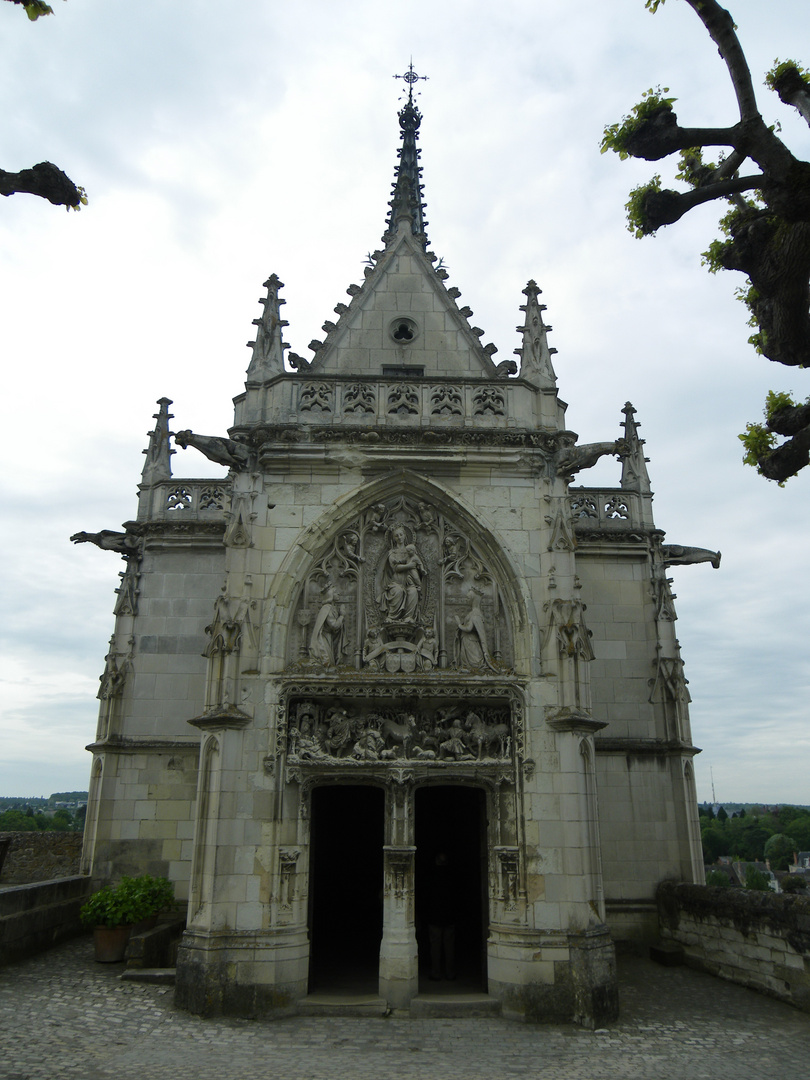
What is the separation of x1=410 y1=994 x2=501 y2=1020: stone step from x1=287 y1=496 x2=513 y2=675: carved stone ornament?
4.39 metres

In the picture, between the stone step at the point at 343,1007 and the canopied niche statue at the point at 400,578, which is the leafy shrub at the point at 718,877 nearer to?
the stone step at the point at 343,1007

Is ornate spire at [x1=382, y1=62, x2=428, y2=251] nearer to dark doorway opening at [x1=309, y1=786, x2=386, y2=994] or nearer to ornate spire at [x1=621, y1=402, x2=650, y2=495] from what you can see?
ornate spire at [x1=621, y1=402, x2=650, y2=495]

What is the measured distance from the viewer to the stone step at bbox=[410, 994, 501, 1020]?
409 inches

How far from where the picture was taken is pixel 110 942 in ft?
40.5

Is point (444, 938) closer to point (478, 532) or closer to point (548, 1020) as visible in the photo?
point (548, 1020)

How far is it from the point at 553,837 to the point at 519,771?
100 centimetres

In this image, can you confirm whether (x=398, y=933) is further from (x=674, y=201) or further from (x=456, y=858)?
(x=674, y=201)

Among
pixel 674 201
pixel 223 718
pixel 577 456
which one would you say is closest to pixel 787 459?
pixel 674 201

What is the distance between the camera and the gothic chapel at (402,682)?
10.9 meters

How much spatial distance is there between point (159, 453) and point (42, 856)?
367 inches

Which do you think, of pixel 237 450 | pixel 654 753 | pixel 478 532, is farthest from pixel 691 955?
pixel 237 450

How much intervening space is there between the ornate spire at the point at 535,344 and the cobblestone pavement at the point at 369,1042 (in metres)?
9.66

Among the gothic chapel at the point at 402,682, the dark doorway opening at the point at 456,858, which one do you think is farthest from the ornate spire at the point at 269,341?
the dark doorway opening at the point at 456,858

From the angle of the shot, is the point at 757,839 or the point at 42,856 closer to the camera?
the point at 42,856
